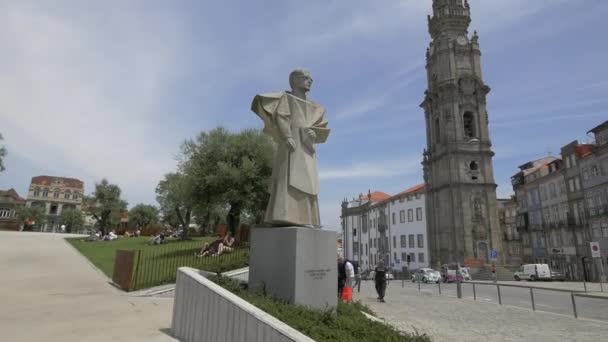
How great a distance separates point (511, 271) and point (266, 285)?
145 ft

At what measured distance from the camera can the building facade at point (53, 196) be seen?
309 feet

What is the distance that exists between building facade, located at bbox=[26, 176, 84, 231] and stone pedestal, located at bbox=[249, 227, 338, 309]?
107 meters

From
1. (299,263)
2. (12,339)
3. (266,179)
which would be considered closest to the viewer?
(299,263)

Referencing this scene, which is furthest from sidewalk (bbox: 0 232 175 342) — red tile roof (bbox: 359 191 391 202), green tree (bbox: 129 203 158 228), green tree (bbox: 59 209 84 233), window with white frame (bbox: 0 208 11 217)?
window with white frame (bbox: 0 208 11 217)

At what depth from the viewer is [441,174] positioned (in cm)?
4794

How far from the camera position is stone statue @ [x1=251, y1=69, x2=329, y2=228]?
20.0 feet

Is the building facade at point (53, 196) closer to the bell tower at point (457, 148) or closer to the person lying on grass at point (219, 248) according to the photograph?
the bell tower at point (457, 148)

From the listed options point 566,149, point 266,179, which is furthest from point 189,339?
point 566,149

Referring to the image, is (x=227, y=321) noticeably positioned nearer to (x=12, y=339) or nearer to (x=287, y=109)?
(x=287, y=109)

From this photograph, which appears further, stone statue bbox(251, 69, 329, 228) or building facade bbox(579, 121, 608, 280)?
building facade bbox(579, 121, 608, 280)

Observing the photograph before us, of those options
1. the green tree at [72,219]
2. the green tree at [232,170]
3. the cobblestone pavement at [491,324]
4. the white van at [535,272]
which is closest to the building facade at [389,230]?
the white van at [535,272]

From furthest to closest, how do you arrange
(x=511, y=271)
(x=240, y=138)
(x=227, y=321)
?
(x=511, y=271), (x=240, y=138), (x=227, y=321)

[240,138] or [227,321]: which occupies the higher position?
[240,138]

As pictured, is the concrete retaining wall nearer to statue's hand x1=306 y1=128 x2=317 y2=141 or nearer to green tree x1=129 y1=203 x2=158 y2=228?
statue's hand x1=306 y1=128 x2=317 y2=141
